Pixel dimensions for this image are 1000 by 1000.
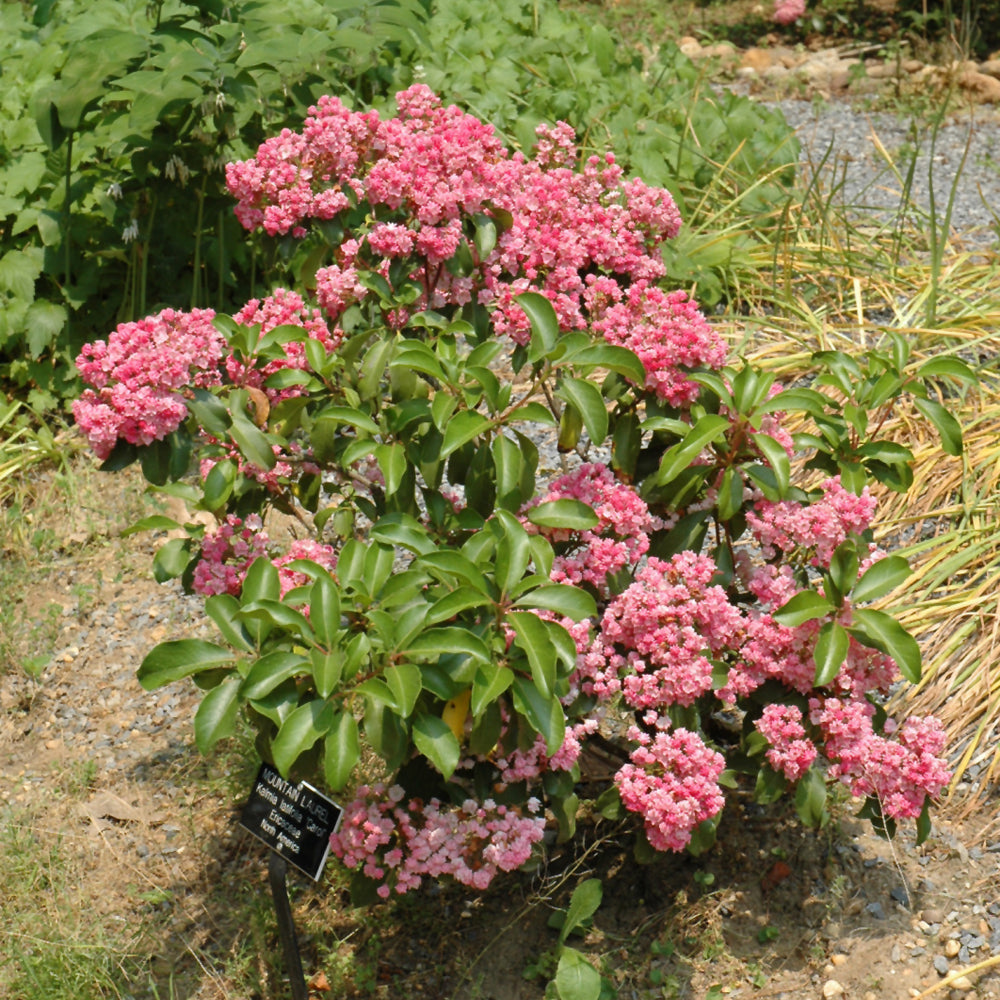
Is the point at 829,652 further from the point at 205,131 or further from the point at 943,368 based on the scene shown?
the point at 205,131

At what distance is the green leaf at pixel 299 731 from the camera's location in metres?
1.80

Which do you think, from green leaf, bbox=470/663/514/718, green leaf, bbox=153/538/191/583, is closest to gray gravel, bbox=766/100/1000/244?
green leaf, bbox=153/538/191/583

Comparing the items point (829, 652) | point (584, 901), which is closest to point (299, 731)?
point (584, 901)

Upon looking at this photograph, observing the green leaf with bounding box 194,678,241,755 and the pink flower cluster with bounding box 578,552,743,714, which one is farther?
the pink flower cluster with bounding box 578,552,743,714

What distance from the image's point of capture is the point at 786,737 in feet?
7.01

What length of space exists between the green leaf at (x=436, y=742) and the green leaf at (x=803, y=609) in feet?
1.95

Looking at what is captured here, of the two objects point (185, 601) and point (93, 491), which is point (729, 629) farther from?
point (93, 491)

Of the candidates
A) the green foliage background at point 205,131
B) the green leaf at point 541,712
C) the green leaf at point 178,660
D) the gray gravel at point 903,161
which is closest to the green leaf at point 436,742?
the green leaf at point 541,712

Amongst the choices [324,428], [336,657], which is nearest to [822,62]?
[324,428]

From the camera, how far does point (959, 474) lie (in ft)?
10.6

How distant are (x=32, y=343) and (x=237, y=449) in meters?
1.82

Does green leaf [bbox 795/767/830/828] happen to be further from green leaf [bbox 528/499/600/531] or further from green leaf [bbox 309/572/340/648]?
green leaf [bbox 309/572/340/648]

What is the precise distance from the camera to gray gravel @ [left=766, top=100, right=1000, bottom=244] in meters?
4.65

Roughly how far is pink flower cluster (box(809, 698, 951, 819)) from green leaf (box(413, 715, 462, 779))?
2.21 feet
